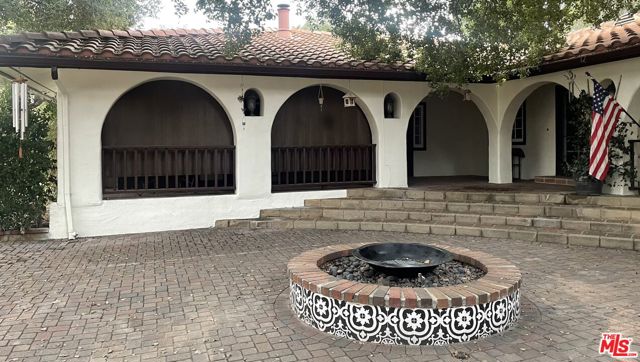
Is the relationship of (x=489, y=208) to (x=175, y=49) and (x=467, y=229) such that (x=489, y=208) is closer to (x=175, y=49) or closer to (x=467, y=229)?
(x=467, y=229)

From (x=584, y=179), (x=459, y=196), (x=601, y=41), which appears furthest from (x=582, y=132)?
(x=459, y=196)

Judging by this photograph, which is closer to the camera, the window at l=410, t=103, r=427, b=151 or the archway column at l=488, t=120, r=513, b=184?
the archway column at l=488, t=120, r=513, b=184

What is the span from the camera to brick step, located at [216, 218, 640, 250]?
7250 mm

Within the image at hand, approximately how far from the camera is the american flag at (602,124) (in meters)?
8.45

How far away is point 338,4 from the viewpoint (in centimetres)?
758

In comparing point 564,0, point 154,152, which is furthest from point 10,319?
point 564,0

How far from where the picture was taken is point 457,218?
346 inches

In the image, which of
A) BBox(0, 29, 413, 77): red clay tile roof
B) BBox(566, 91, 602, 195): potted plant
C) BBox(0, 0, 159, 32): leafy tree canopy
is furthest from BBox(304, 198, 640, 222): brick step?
BBox(0, 0, 159, 32): leafy tree canopy

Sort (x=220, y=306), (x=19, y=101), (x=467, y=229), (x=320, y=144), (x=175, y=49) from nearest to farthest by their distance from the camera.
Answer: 1. (x=220, y=306)
2. (x=19, y=101)
3. (x=467, y=229)
4. (x=175, y=49)
5. (x=320, y=144)

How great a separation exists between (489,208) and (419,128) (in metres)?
5.22

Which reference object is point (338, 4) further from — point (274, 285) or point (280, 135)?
point (274, 285)

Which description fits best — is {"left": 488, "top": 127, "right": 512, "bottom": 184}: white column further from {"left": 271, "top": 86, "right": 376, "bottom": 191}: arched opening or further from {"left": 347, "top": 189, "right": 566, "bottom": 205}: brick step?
{"left": 271, "top": 86, "right": 376, "bottom": 191}: arched opening

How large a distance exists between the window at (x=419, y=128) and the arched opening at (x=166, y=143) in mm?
5944

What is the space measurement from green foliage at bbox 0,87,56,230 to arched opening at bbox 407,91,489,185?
9157 millimetres
